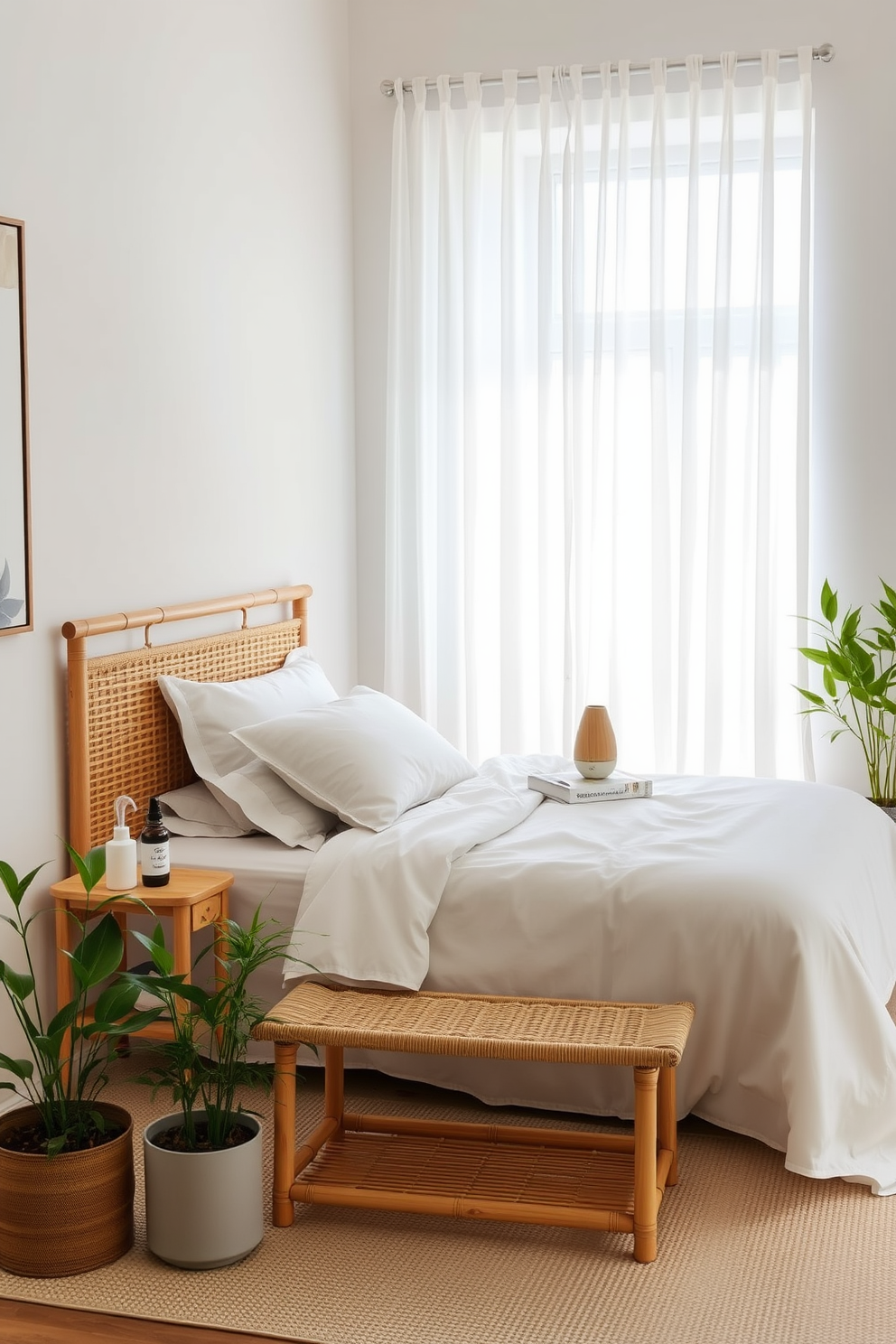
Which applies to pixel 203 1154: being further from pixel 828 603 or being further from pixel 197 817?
pixel 828 603

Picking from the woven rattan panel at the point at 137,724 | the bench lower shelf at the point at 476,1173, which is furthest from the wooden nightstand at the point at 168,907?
the bench lower shelf at the point at 476,1173

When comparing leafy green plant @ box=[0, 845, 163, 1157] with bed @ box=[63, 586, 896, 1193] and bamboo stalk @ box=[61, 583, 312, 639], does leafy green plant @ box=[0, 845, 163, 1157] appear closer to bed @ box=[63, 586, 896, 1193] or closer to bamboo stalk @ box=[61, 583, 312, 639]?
bed @ box=[63, 586, 896, 1193]

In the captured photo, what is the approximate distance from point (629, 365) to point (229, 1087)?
10.3ft

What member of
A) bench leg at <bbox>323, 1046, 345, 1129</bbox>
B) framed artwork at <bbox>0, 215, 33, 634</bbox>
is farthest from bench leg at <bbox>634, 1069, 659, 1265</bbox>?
framed artwork at <bbox>0, 215, 33, 634</bbox>

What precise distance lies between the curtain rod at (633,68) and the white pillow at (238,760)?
2.44 meters

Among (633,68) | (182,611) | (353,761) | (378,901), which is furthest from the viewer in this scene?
(633,68)

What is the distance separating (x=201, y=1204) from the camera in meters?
2.28

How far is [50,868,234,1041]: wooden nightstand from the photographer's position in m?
2.79

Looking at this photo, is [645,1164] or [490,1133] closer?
[645,1164]

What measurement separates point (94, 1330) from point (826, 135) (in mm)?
4108

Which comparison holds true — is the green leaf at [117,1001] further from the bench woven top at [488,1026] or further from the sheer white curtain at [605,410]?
the sheer white curtain at [605,410]

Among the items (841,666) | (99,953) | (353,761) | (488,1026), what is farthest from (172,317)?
(841,666)

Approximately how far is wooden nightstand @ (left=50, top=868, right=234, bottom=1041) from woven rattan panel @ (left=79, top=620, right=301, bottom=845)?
239mm

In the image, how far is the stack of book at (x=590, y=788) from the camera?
3.47 m
